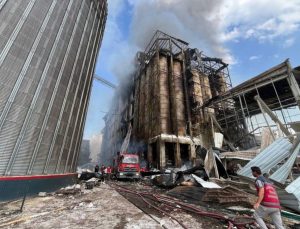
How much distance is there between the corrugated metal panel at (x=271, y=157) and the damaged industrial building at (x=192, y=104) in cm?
638

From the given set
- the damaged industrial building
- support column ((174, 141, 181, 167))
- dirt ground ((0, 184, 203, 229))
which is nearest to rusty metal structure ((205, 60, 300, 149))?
the damaged industrial building

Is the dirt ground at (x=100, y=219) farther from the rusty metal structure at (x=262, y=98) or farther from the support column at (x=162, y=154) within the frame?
the support column at (x=162, y=154)

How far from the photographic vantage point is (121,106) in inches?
1962

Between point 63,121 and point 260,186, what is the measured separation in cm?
1095

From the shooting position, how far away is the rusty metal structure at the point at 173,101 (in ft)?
87.7

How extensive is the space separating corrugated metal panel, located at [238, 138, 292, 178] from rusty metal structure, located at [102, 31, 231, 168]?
15.3 meters

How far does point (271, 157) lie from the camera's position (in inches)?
358

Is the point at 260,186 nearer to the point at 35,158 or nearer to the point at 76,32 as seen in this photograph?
the point at 35,158

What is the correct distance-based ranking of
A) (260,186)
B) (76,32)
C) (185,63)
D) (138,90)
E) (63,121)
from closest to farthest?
1. (260,186)
2. (63,121)
3. (76,32)
4. (185,63)
5. (138,90)

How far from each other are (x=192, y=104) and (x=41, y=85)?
79.5ft

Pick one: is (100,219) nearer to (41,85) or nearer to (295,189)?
(295,189)

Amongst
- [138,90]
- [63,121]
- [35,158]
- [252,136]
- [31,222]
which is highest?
[138,90]

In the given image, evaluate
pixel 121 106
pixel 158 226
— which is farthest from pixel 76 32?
pixel 121 106

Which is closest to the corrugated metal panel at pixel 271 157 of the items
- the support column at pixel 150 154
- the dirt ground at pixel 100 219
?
the dirt ground at pixel 100 219
